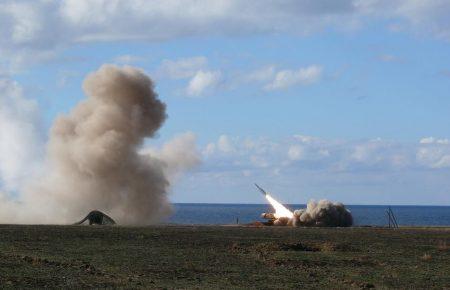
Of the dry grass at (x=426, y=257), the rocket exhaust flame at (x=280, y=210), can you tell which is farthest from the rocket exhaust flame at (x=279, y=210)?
the dry grass at (x=426, y=257)

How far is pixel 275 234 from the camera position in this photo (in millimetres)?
58594

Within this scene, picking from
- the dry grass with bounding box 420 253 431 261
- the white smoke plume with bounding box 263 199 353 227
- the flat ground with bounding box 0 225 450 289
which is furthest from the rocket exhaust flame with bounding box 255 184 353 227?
the dry grass with bounding box 420 253 431 261

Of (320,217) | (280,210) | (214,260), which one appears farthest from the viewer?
(280,210)

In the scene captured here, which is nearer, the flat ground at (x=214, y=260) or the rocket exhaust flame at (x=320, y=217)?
the flat ground at (x=214, y=260)

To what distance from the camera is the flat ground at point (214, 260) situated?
2962 cm

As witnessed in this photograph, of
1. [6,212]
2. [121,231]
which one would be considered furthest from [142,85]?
[121,231]

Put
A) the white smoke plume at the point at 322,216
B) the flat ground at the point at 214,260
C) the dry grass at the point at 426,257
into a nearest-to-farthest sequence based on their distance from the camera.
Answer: the flat ground at the point at 214,260
the dry grass at the point at 426,257
the white smoke plume at the point at 322,216

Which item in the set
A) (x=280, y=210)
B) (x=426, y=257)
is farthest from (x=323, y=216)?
(x=426, y=257)

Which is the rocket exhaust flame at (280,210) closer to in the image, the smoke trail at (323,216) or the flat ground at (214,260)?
the smoke trail at (323,216)

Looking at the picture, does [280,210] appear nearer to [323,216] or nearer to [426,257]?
[323,216]

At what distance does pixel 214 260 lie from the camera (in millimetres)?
37688

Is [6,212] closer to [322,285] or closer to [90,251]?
[90,251]

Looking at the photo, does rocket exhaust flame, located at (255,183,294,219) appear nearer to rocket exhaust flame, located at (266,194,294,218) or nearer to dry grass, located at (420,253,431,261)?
rocket exhaust flame, located at (266,194,294,218)

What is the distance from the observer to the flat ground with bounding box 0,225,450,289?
29.6 meters
